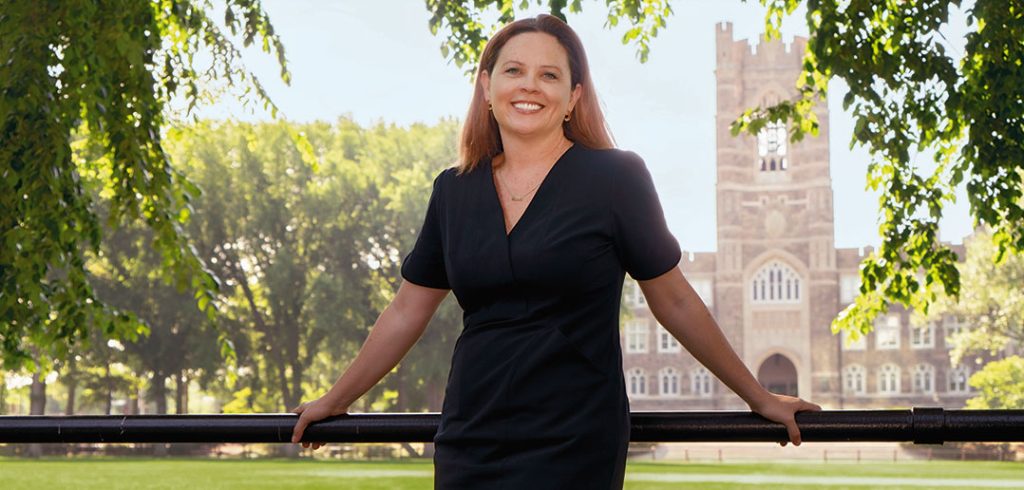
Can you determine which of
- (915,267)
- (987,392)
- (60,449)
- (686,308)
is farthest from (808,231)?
(686,308)

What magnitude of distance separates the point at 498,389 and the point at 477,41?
3861 mm

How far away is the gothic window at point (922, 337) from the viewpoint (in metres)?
51.3

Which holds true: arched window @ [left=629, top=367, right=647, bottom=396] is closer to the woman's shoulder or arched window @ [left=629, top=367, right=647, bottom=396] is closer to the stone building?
the stone building

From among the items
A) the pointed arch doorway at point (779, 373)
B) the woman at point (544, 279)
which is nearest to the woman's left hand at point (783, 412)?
the woman at point (544, 279)

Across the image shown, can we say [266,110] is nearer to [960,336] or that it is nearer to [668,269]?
[668,269]

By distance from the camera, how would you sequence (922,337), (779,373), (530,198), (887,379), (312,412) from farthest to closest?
(779,373) → (887,379) → (922,337) → (312,412) → (530,198)

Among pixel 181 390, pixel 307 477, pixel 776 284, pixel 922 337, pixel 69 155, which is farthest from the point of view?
pixel 776 284

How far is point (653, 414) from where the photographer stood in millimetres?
1837

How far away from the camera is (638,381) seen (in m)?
53.6

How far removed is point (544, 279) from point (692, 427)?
1.00ft

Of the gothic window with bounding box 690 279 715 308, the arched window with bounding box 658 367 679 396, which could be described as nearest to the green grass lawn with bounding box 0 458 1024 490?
the arched window with bounding box 658 367 679 396

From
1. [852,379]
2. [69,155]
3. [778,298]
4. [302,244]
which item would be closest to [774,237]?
[778,298]

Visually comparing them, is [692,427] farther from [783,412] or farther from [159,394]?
[159,394]

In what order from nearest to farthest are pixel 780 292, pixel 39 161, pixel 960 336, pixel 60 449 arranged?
1. pixel 39 161
2. pixel 60 449
3. pixel 960 336
4. pixel 780 292
